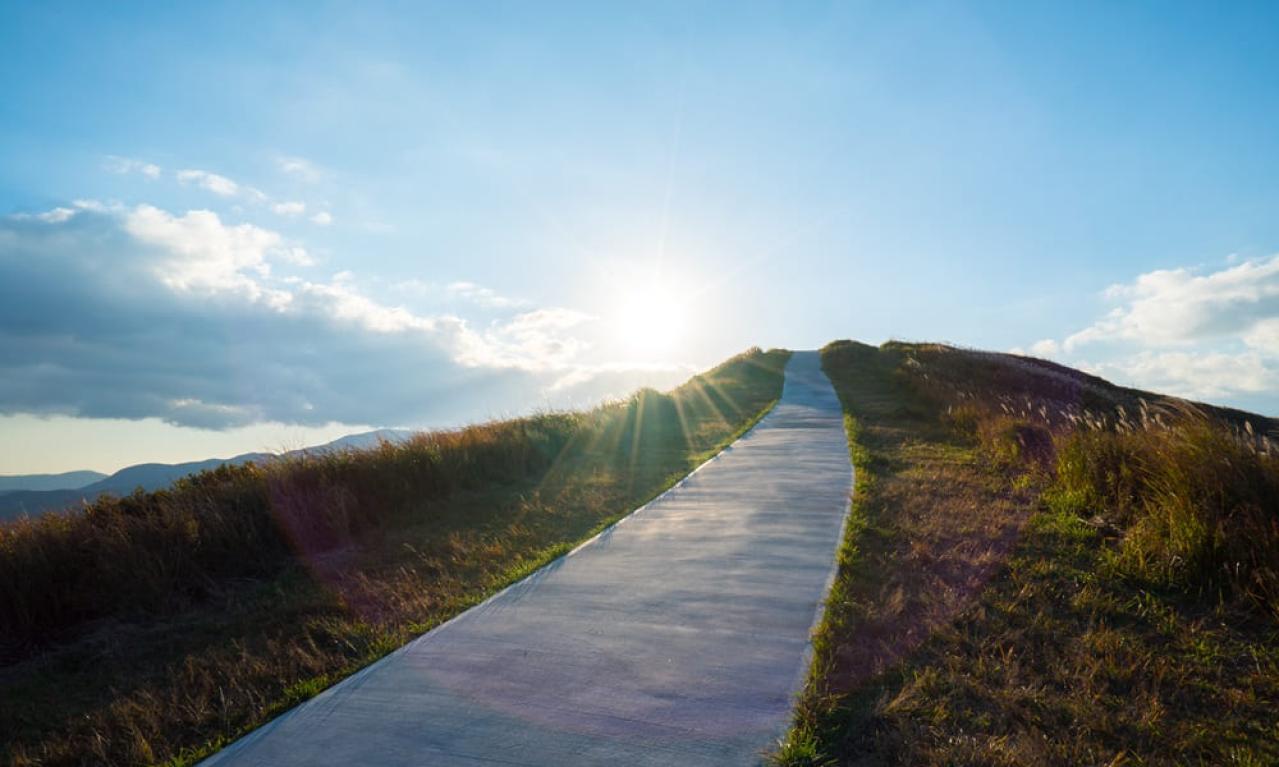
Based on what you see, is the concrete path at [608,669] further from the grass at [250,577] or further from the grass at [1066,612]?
the grass at [250,577]

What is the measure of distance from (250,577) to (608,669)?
529cm

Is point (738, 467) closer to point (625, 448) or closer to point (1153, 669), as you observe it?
point (625, 448)

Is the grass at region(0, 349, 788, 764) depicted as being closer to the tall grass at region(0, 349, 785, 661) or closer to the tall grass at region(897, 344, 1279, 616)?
the tall grass at region(0, 349, 785, 661)

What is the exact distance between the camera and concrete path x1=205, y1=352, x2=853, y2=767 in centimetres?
361

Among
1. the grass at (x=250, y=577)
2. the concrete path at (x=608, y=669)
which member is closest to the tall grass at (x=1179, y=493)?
the concrete path at (x=608, y=669)

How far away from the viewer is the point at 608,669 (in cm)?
439

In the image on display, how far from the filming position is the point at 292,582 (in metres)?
7.49

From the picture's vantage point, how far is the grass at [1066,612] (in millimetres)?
3691

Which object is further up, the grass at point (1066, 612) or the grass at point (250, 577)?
the grass at point (250, 577)

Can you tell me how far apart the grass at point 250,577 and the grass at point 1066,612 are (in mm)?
3207

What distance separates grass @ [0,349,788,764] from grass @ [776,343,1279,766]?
3.21 metres

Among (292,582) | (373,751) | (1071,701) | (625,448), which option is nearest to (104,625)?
(292,582)

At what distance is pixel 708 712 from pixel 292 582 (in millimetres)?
5448

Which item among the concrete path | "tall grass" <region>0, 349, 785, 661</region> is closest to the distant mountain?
"tall grass" <region>0, 349, 785, 661</region>
